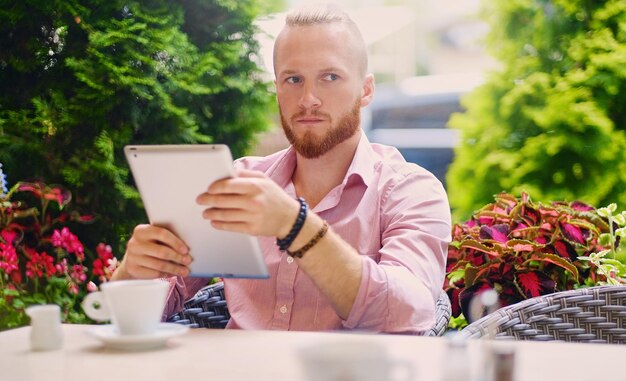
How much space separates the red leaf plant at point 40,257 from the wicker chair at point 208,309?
1321mm

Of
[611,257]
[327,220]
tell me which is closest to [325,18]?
[327,220]

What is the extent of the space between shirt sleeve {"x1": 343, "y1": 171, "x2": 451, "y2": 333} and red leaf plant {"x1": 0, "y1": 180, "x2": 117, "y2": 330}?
1666mm

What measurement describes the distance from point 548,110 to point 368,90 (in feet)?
5.34

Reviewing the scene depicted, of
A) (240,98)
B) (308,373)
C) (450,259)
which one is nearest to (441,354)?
(308,373)

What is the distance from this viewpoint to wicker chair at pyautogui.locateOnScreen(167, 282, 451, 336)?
198 centimetres

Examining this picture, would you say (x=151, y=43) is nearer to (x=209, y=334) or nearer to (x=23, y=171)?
(x=23, y=171)

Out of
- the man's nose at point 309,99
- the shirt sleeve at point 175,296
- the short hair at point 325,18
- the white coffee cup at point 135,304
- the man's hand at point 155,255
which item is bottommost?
the white coffee cup at point 135,304

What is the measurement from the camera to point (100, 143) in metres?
3.79

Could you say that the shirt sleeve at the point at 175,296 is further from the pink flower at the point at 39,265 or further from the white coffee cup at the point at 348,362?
the pink flower at the point at 39,265

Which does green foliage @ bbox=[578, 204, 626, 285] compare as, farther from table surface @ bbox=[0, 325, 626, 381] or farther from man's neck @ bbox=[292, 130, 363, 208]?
table surface @ bbox=[0, 325, 626, 381]

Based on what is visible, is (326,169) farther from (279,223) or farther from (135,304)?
(135,304)

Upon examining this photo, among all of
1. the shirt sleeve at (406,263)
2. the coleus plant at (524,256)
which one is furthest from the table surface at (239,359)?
the coleus plant at (524,256)

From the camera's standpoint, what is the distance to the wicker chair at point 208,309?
1.98 metres

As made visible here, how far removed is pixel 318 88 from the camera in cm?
206
